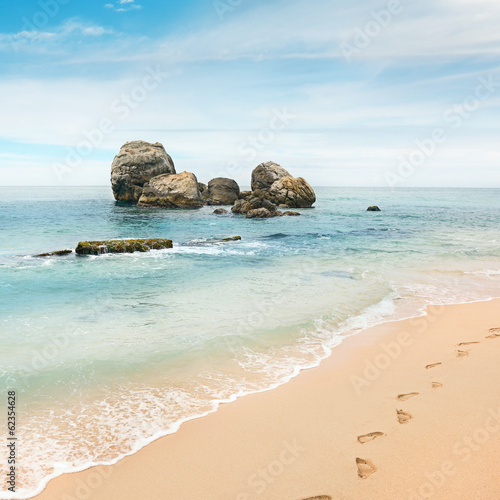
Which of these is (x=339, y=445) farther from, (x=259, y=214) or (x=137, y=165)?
(x=137, y=165)

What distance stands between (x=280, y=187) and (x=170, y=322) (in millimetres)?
45425

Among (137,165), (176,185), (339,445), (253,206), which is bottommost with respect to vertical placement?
(339,445)

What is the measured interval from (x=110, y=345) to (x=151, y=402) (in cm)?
266

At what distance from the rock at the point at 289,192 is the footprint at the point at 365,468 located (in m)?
50.1

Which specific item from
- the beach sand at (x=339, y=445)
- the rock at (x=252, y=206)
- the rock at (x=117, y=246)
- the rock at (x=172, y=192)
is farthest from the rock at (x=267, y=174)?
the beach sand at (x=339, y=445)

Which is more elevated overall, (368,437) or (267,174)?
(267,174)

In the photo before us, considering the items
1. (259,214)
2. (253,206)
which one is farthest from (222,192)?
(259,214)

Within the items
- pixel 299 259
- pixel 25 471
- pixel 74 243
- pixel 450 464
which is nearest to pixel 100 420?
pixel 25 471

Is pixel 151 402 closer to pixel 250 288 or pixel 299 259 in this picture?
pixel 250 288

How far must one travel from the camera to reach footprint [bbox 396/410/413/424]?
16.3 feet

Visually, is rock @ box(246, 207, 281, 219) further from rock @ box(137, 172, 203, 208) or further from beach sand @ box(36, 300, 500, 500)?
beach sand @ box(36, 300, 500, 500)

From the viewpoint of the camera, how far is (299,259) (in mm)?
18797

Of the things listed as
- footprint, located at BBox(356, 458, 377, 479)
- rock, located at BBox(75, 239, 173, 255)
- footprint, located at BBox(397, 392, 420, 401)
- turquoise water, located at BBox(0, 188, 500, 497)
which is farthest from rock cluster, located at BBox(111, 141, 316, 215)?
footprint, located at BBox(356, 458, 377, 479)

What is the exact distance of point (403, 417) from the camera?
5.07 metres
